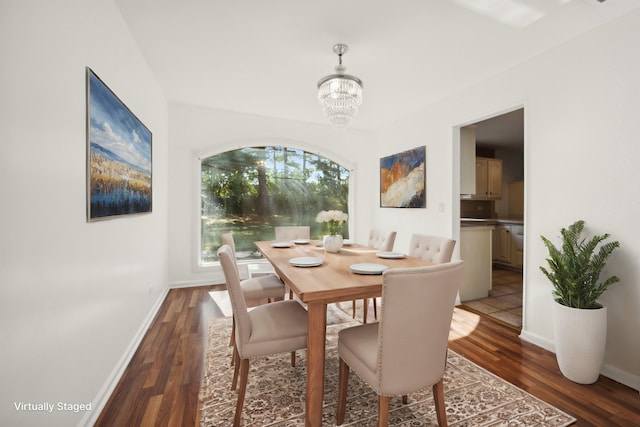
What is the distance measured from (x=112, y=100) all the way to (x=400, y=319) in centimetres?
221

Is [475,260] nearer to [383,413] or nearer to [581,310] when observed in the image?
[581,310]

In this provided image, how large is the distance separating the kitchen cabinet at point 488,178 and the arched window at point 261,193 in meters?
2.73

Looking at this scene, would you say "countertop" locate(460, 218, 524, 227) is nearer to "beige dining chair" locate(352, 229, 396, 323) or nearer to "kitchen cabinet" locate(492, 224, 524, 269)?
"kitchen cabinet" locate(492, 224, 524, 269)

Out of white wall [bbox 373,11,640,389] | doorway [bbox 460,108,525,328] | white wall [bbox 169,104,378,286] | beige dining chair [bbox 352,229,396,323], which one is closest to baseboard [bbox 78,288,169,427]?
white wall [bbox 169,104,378,286]

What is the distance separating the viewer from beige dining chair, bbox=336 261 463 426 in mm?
1179

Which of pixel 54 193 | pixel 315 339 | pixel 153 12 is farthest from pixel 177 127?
pixel 315 339

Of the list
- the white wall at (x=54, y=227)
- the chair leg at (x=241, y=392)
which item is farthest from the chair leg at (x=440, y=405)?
the white wall at (x=54, y=227)

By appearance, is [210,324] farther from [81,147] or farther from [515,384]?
[515,384]

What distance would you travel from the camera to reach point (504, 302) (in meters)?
3.52

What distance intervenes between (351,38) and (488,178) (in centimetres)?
458

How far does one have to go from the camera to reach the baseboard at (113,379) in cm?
152

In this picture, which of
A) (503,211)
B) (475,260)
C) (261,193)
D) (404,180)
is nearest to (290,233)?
(261,193)

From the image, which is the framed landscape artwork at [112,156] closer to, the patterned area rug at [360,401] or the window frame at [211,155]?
the patterned area rug at [360,401]

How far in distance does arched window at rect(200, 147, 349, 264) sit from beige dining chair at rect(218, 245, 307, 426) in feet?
9.58
